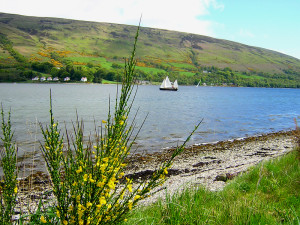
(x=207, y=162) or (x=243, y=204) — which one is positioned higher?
(x=243, y=204)

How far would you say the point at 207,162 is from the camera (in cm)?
1716

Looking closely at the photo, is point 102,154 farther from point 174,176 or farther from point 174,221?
point 174,176

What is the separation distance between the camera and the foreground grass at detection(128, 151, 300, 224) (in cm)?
394

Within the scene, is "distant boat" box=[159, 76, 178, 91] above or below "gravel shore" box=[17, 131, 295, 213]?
above

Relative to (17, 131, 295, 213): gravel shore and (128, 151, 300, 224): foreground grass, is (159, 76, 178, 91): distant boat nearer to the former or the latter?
(17, 131, 295, 213): gravel shore

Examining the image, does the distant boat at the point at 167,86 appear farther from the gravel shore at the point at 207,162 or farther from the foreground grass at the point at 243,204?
the foreground grass at the point at 243,204

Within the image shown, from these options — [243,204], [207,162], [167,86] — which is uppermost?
[167,86]

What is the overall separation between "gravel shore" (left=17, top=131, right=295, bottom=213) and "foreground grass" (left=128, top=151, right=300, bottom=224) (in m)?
3.37

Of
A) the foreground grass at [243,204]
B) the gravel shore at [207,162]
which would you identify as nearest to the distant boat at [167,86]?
the gravel shore at [207,162]

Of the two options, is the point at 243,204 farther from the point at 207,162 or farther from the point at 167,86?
the point at 167,86

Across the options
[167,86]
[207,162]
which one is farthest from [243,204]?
[167,86]

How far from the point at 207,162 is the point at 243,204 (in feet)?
42.3

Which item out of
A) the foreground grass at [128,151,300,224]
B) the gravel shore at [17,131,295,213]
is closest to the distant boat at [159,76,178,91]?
the gravel shore at [17,131,295,213]

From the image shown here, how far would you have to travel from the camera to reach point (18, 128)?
25.6 metres
